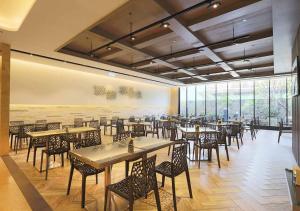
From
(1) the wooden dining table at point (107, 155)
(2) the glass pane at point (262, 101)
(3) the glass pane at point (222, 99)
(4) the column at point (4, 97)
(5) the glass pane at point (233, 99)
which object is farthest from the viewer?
(3) the glass pane at point (222, 99)

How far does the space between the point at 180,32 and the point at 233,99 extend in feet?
32.7

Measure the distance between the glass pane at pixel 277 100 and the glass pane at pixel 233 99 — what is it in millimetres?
1962

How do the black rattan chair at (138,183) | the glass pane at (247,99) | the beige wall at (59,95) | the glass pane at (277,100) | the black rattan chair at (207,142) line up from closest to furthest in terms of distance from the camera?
the black rattan chair at (138,183) < the black rattan chair at (207,142) < the beige wall at (59,95) < the glass pane at (277,100) < the glass pane at (247,99)

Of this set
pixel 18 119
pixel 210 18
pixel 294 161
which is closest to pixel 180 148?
pixel 210 18

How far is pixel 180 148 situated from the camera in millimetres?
2697

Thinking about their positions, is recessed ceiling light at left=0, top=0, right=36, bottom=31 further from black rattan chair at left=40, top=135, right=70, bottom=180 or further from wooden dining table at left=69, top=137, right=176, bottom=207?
wooden dining table at left=69, top=137, right=176, bottom=207

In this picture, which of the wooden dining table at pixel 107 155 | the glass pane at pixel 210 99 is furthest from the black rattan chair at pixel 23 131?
the glass pane at pixel 210 99

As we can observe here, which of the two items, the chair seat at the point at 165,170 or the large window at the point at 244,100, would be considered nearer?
the chair seat at the point at 165,170

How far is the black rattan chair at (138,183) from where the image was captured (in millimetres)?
1981

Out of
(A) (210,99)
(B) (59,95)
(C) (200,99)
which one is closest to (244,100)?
(A) (210,99)

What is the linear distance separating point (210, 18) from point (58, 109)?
7.29 metres

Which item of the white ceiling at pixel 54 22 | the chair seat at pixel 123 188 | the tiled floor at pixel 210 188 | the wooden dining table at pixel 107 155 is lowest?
the tiled floor at pixel 210 188

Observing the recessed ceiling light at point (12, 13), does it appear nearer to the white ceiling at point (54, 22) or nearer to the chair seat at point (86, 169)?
the white ceiling at point (54, 22)

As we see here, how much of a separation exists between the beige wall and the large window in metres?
5.40
